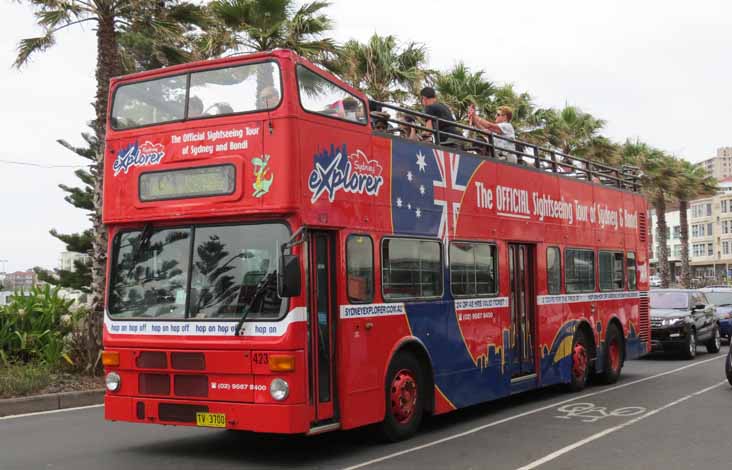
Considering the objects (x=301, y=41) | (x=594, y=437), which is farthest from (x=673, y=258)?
(x=594, y=437)

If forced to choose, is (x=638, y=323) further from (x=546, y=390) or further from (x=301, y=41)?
(x=301, y=41)

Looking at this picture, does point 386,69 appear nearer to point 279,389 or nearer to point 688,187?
point 279,389

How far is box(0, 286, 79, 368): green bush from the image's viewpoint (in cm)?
1445

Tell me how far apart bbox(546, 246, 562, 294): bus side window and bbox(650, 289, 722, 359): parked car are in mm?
7957

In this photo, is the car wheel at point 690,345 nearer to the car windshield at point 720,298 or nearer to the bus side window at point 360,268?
the car windshield at point 720,298

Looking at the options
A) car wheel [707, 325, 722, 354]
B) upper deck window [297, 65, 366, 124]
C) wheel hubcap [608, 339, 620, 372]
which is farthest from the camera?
car wheel [707, 325, 722, 354]

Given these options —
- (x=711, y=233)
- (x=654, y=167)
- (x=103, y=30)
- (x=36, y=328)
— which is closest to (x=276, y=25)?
(x=103, y=30)

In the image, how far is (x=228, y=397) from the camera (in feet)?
26.1

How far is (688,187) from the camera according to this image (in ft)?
138

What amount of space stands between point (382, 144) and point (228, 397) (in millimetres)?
3335

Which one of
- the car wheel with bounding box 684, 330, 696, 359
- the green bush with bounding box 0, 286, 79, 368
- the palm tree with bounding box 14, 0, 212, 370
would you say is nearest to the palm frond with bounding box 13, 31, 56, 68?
the palm tree with bounding box 14, 0, 212, 370

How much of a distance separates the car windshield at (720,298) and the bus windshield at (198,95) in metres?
22.0

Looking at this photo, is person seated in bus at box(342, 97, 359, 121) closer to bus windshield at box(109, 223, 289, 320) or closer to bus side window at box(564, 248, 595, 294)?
bus windshield at box(109, 223, 289, 320)

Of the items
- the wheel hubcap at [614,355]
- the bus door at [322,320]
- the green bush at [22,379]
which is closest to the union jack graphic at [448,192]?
the bus door at [322,320]
